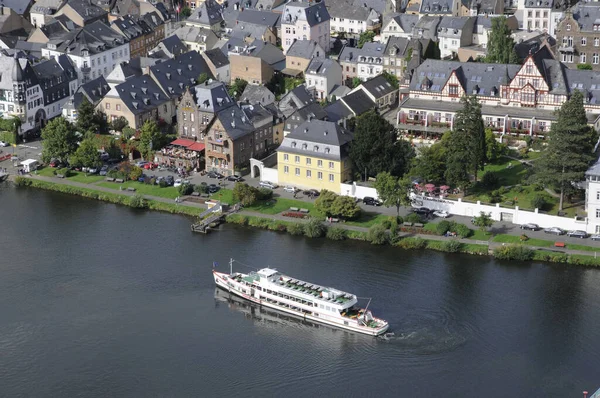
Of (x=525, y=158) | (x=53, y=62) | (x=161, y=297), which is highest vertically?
(x=53, y=62)

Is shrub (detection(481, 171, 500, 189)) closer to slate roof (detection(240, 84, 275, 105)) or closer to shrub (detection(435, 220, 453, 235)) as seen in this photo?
shrub (detection(435, 220, 453, 235))

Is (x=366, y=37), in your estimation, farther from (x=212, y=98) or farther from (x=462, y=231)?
(x=462, y=231)

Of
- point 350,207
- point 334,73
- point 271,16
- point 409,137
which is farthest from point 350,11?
point 350,207

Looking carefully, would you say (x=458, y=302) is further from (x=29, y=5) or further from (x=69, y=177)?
(x=29, y=5)

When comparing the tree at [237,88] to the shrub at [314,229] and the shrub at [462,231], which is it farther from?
the shrub at [462,231]

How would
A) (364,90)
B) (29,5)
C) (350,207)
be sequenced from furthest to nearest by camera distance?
(29,5) → (364,90) → (350,207)

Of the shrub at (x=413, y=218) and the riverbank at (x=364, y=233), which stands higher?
the shrub at (x=413, y=218)

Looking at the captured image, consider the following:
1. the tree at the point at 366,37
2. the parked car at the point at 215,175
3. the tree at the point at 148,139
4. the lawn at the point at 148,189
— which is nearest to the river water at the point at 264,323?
the lawn at the point at 148,189
